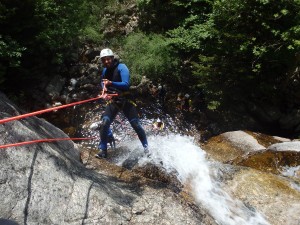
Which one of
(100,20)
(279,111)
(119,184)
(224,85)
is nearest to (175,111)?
(224,85)

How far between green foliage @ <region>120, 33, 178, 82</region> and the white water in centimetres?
395

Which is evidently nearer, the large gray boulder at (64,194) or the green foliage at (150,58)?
the large gray boulder at (64,194)

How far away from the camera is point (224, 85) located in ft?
36.3

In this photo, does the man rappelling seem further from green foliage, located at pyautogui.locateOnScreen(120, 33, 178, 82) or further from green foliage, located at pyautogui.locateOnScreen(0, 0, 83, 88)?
green foliage, located at pyautogui.locateOnScreen(120, 33, 178, 82)

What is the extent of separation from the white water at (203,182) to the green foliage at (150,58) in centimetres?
395

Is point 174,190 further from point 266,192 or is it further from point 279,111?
point 279,111

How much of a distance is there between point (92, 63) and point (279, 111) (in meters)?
6.75

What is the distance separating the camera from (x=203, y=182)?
266 inches

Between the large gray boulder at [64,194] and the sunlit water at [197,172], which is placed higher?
the large gray boulder at [64,194]

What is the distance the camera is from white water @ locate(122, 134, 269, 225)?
5.94 m

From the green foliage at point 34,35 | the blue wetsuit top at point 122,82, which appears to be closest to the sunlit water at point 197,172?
the blue wetsuit top at point 122,82

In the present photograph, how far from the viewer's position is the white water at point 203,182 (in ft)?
19.5

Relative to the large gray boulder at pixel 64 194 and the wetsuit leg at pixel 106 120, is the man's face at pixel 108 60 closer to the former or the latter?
the wetsuit leg at pixel 106 120

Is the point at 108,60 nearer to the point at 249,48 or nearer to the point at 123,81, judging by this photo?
the point at 123,81
